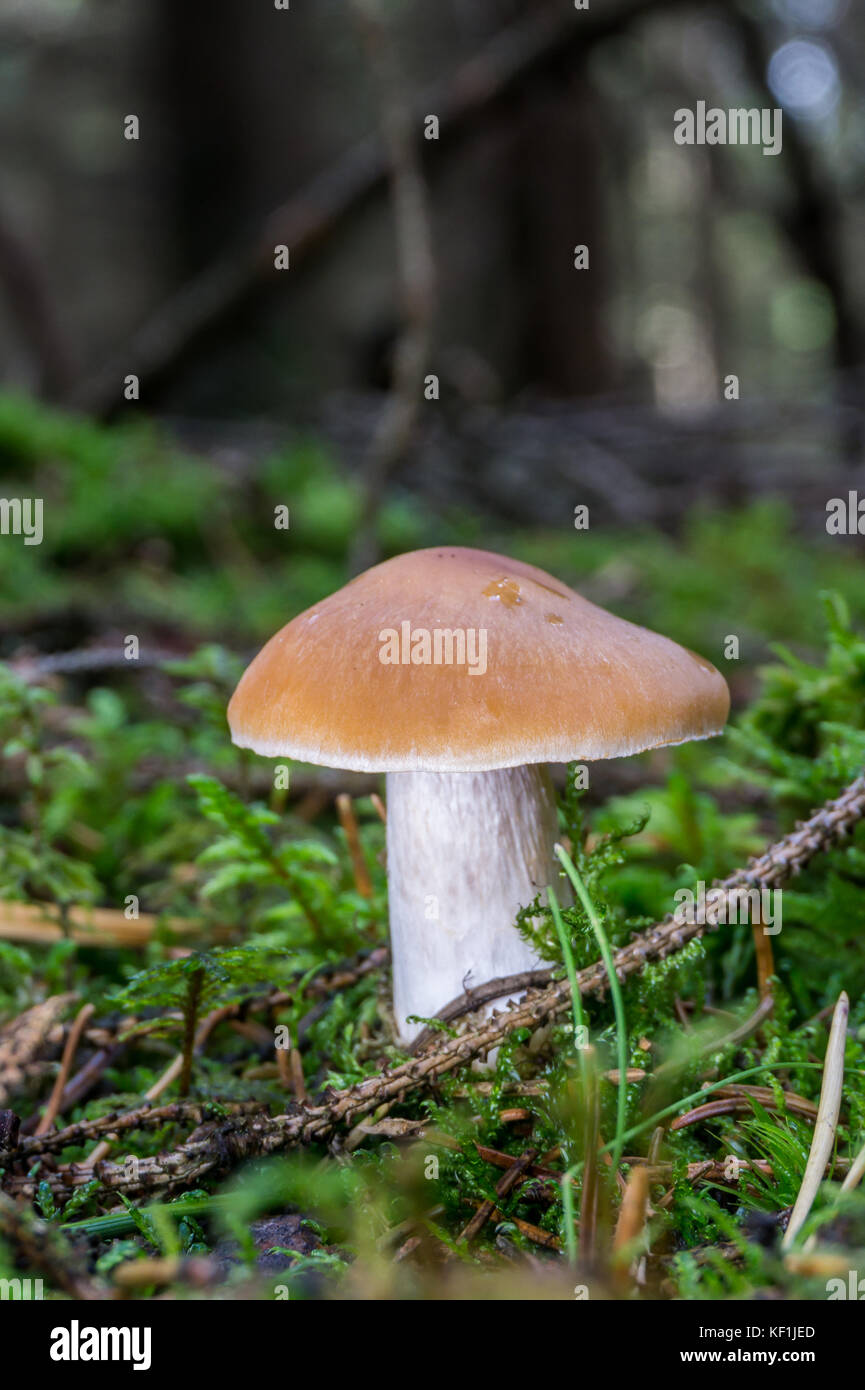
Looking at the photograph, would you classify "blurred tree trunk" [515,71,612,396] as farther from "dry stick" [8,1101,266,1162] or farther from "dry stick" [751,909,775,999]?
"dry stick" [8,1101,266,1162]

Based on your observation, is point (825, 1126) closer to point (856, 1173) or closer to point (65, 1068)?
point (856, 1173)

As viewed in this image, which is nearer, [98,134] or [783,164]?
[783,164]

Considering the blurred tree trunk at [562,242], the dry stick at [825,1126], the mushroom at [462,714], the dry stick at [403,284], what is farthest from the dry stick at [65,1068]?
the blurred tree trunk at [562,242]

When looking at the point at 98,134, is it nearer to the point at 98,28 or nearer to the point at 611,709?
the point at 98,28

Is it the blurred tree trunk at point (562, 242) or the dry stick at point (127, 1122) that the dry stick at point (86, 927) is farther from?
the blurred tree trunk at point (562, 242)

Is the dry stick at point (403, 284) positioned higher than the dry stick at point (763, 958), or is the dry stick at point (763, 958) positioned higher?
the dry stick at point (403, 284)

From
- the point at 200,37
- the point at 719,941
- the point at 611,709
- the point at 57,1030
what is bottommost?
the point at 57,1030

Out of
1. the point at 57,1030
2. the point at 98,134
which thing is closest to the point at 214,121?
the point at 98,134
